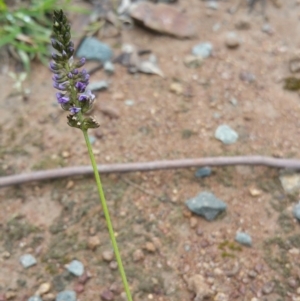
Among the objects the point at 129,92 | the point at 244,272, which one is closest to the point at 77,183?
the point at 129,92

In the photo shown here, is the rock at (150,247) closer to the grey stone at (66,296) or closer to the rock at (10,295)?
the grey stone at (66,296)

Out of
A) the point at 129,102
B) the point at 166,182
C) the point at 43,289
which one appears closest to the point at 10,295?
→ the point at 43,289

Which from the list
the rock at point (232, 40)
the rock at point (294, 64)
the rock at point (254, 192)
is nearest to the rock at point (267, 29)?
the rock at point (232, 40)

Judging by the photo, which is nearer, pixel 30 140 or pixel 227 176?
pixel 227 176

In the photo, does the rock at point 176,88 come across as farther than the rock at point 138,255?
Yes

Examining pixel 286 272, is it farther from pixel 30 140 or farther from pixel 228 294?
pixel 30 140

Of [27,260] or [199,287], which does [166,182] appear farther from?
[27,260]
